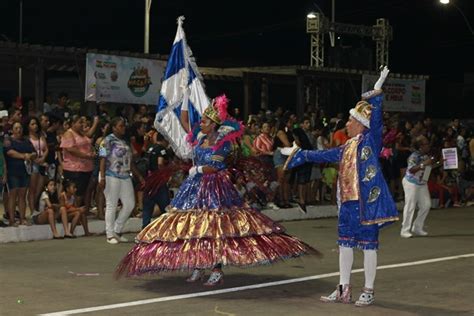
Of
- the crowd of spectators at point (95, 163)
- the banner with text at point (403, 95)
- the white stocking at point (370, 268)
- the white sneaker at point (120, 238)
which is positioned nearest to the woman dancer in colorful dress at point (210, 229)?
the crowd of spectators at point (95, 163)

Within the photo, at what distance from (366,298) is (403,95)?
79.6ft

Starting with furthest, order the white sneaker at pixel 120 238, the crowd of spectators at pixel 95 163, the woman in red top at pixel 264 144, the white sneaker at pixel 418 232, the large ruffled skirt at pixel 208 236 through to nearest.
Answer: the woman in red top at pixel 264 144
the white sneaker at pixel 418 232
the crowd of spectators at pixel 95 163
the white sneaker at pixel 120 238
the large ruffled skirt at pixel 208 236

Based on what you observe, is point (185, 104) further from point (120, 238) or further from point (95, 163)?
point (95, 163)

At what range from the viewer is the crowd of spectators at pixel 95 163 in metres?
14.6

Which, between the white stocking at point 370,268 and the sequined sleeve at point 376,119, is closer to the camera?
the white stocking at point 370,268

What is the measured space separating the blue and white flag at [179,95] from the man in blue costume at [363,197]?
3107 mm

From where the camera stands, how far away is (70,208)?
1486 cm

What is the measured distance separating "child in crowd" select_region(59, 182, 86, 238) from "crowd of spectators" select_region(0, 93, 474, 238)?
0.6 inches

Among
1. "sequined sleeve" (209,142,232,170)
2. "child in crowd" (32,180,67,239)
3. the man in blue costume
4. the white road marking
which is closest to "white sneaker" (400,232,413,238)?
the white road marking

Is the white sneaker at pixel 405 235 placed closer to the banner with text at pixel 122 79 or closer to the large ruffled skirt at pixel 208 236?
the large ruffled skirt at pixel 208 236

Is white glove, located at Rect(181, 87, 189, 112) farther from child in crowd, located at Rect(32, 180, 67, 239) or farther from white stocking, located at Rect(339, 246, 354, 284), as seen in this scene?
white stocking, located at Rect(339, 246, 354, 284)

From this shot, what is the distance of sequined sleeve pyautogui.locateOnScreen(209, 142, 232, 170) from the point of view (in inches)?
412

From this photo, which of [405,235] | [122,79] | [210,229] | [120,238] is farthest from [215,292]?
[122,79]

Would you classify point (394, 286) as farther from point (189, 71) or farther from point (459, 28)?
point (459, 28)
